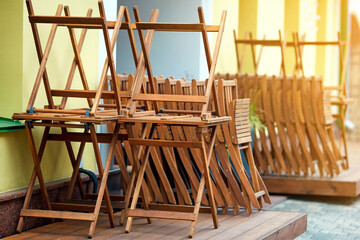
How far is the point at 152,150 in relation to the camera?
15.9 feet

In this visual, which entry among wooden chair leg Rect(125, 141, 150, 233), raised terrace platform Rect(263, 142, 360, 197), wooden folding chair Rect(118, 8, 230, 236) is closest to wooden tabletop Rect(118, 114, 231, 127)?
wooden folding chair Rect(118, 8, 230, 236)

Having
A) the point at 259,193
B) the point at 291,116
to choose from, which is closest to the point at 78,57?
the point at 259,193

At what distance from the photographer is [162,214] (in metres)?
4.14

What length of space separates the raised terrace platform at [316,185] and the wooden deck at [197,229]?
6.35 ft

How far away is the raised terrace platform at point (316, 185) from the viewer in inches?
265

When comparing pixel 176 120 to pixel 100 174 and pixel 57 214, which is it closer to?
pixel 100 174

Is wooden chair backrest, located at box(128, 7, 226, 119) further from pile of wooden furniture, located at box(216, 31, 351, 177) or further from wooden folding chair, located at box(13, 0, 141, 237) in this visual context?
pile of wooden furniture, located at box(216, 31, 351, 177)

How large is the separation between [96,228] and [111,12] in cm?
193

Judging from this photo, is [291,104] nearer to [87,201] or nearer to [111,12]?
[111,12]

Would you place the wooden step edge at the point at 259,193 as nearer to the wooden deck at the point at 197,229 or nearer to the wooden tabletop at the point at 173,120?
Answer: the wooden deck at the point at 197,229

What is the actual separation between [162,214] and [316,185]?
10.0ft

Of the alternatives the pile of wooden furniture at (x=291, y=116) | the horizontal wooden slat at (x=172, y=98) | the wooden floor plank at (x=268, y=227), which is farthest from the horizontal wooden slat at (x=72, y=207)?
the pile of wooden furniture at (x=291, y=116)

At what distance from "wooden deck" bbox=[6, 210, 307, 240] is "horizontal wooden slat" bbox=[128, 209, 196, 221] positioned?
117 mm

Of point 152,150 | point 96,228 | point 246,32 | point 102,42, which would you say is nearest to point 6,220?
point 96,228
